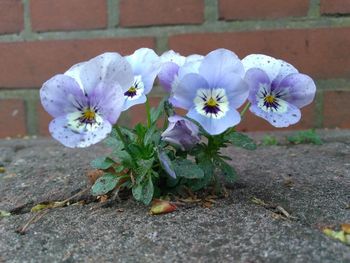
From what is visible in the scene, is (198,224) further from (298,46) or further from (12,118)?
(12,118)

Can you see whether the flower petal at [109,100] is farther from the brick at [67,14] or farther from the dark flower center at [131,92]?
the brick at [67,14]

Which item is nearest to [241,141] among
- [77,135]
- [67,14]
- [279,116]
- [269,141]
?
[279,116]

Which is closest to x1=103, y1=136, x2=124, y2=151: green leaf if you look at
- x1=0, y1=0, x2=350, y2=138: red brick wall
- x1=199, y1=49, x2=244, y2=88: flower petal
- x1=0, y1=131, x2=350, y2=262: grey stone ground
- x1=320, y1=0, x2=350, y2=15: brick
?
A: x1=0, y1=131, x2=350, y2=262: grey stone ground

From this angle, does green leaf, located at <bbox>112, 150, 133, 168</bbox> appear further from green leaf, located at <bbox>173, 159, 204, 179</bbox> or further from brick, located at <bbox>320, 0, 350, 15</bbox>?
brick, located at <bbox>320, 0, 350, 15</bbox>

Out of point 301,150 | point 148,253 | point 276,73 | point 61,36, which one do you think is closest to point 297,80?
point 276,73

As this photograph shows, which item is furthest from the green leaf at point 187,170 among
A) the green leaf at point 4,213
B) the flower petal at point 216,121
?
the green leaf at point 4,213

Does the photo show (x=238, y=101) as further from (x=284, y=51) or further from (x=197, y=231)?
(x=284, y=51)
